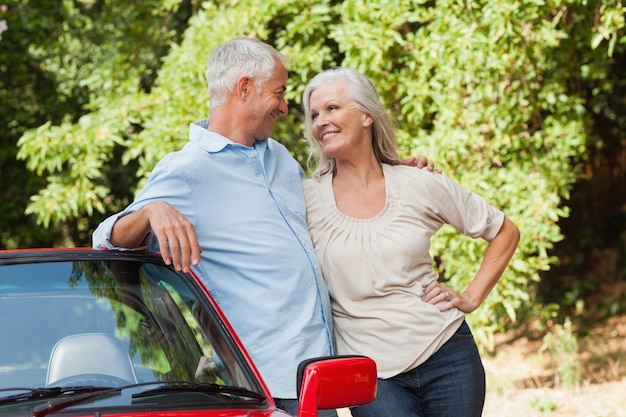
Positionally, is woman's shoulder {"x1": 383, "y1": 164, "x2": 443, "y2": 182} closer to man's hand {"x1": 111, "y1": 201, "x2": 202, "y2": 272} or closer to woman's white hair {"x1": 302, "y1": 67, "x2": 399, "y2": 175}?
woman's white hair {"x1": 302, "y1": 67, "x2": 399, "y2": 175}

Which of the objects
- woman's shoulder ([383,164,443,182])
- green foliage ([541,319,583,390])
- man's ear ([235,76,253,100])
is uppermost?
man's ear ([235,76,253,100])

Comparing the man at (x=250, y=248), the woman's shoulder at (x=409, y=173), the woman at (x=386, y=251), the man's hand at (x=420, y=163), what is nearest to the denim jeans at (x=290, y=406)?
the man at (x=250, y=248)

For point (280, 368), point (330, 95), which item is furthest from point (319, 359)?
point (330, 95)

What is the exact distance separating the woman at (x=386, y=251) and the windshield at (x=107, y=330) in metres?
0.59

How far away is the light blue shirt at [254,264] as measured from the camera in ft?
10.4

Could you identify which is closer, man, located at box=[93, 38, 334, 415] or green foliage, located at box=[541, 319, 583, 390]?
man, located at box=[93, 38, 334, 415]

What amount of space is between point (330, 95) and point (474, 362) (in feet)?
3.40

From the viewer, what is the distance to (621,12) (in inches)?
247

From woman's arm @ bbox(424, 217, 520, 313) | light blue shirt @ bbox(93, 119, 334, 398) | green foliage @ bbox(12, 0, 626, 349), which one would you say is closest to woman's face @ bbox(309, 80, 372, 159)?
light blue shirt @ bbox(93, 119, 334, 398)

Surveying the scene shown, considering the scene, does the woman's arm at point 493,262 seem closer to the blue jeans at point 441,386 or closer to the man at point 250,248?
the blue jeans at point 441,386

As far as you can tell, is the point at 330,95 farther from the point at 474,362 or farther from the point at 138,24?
the point at 138,24

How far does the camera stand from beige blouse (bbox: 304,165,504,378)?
11.0 feet

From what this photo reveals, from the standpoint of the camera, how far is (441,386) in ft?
11.1

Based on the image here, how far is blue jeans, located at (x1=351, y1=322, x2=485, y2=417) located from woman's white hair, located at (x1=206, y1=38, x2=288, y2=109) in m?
1.08
